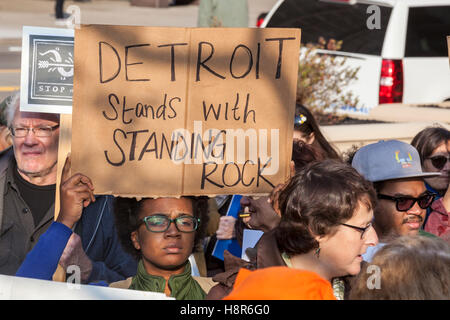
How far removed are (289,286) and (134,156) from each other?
1389 mm

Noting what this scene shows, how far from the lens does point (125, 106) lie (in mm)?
3215

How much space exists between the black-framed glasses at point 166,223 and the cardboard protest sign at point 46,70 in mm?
583

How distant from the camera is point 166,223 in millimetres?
3193

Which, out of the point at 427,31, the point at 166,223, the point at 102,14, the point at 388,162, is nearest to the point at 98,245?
the point at 166,223

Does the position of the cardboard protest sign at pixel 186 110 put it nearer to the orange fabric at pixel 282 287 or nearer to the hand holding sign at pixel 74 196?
the hand holding sign at pixel 74 196

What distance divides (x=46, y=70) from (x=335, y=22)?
17.3 feet

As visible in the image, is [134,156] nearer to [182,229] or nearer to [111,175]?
[111,175]

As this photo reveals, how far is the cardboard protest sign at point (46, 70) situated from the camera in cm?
322

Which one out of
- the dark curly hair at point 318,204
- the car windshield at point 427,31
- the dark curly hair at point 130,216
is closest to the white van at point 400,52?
the car windshield at point 427,31

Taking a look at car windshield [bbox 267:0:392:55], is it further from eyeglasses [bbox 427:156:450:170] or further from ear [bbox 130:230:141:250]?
ear [bbox 130:230:141:250]

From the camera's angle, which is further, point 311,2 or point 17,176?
point 311,2

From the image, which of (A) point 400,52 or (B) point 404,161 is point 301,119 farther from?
(A) point 400,52

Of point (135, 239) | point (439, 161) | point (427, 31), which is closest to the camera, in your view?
point (135, 239)

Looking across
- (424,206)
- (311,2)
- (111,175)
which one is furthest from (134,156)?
(311,2)
